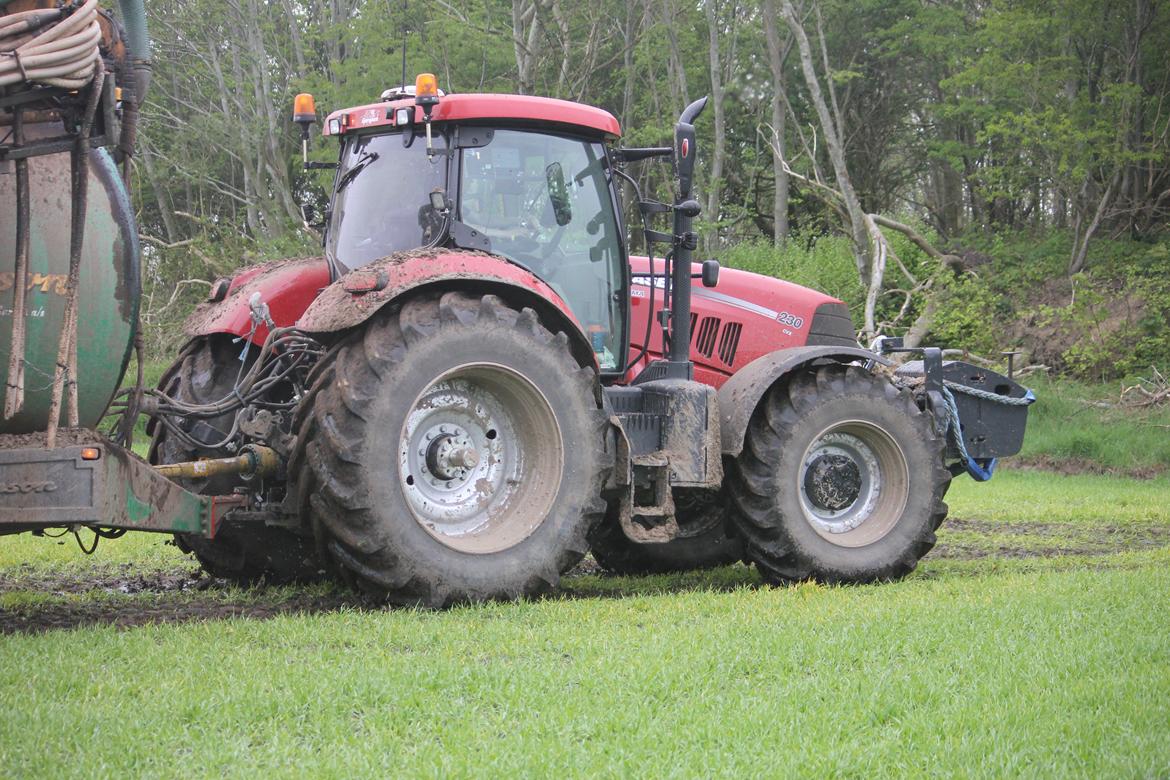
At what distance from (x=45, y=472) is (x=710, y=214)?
2418 centimetres

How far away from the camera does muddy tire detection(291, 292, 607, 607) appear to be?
6.10 meters

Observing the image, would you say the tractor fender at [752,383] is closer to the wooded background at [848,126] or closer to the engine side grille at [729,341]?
the engine side grille at [729,341]

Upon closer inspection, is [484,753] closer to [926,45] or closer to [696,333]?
[696,333]

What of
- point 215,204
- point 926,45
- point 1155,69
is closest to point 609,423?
point 1155,69

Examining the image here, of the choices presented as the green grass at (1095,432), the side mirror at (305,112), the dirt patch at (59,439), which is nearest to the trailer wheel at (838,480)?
the side mirror at (305,112)

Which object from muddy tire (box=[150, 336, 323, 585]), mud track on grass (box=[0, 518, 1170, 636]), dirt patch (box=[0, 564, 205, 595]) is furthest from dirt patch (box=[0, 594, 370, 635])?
dirt patch (box=[0, 564, 205, 595])

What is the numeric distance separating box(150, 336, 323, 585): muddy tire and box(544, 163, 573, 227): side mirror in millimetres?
1967

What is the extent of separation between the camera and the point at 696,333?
8320 millimetres

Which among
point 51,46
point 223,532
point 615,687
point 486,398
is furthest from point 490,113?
point 615,687

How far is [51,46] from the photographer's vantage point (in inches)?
198

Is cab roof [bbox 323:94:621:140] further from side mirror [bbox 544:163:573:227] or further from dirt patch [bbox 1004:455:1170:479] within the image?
dirt patch [bbox 1004:455:1170:479]

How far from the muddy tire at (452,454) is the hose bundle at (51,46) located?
5.91 ft

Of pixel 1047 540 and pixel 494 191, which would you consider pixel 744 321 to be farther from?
pixel 1047 540

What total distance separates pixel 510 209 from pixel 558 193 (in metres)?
0.33
